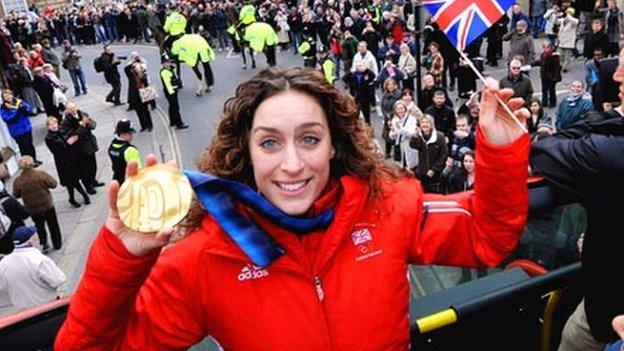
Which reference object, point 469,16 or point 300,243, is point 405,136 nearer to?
point 469,16

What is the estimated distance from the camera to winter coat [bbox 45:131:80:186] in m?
10.9

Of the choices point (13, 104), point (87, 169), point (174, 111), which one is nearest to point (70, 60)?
point (13, 104)

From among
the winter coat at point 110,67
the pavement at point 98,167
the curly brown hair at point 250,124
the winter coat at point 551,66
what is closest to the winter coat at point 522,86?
the winter coat at point 551,66

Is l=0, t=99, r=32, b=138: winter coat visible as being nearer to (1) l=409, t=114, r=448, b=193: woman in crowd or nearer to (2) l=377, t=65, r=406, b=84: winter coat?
(2) l=377, t=65, r=406, b=84: winter coat

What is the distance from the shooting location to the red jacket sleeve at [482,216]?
2049 mm

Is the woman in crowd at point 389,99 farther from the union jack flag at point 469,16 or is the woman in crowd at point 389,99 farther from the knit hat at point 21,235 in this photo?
the union jack flag at point 469,16

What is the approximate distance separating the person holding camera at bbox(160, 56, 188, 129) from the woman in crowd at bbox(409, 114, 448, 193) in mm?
7252

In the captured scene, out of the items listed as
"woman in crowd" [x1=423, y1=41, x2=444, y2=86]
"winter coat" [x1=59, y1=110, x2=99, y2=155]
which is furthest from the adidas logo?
"woman in crowd" [x1=423, y1=41, x2=444, y2=86]

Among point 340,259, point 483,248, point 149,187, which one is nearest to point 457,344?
point 483,248

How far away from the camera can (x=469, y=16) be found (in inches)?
124

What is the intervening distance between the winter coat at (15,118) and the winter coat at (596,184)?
1352cm

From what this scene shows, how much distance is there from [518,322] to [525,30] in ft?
41.3

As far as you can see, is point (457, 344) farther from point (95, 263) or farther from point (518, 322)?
point (95, 263)

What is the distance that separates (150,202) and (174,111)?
44.3 feet
